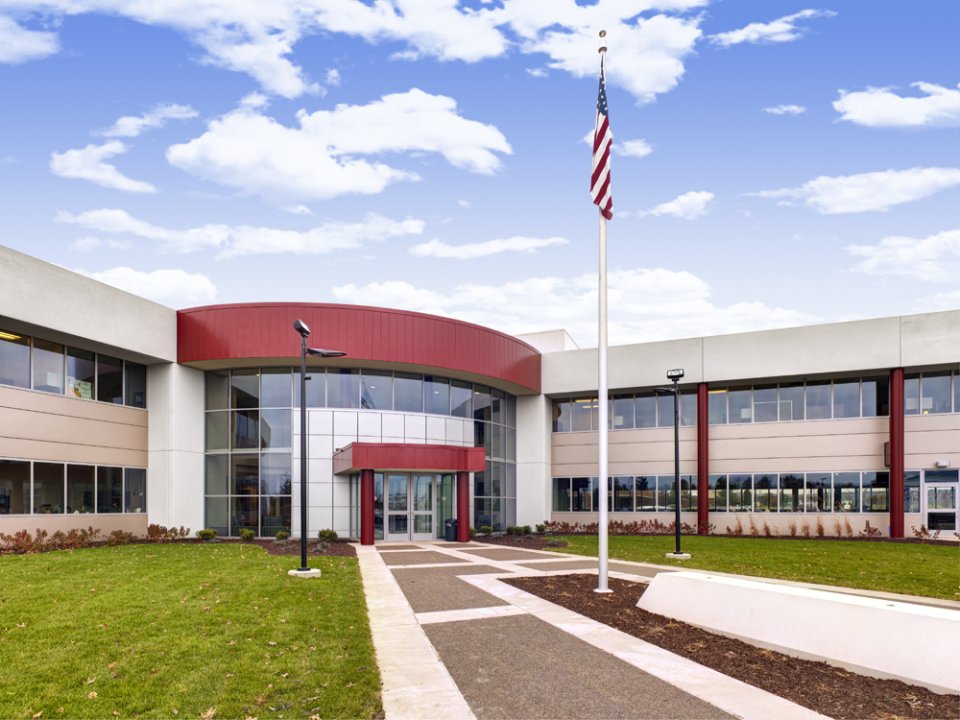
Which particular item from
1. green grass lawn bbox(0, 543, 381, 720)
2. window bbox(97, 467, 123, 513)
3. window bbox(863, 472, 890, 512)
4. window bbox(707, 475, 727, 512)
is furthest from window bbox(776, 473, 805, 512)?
window bbox(97, 467, 123, 513)

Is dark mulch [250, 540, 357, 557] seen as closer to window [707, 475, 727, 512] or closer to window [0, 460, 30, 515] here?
window [0, 460, 30, 515]

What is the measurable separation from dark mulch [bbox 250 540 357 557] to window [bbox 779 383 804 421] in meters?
19.8

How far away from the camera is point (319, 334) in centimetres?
2741

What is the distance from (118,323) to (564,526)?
71.4ft

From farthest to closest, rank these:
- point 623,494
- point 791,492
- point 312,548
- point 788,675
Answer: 1. point 623,494
2. point 791,492
3. point 312,548
4. point 788,675

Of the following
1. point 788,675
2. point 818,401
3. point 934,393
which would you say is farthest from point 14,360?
point 934,393

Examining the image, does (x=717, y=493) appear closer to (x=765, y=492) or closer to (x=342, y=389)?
(x=765, y=492)

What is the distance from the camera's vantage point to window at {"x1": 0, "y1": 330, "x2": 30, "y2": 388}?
22000 millimetres

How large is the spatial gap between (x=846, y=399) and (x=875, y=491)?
3.96m

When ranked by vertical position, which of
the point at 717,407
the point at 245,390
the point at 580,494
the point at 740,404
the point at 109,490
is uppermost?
the point at 245,390

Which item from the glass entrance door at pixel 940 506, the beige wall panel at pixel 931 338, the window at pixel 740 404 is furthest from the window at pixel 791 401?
the glass entrance door at pixel 940 506

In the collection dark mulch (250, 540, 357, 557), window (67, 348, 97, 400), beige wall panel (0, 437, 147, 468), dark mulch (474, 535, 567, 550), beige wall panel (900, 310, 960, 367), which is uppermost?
beige wall panel (900, 310, 960, 367)

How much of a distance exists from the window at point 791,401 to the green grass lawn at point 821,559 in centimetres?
581

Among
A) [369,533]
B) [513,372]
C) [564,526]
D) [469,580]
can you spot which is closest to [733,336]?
[513,372]
